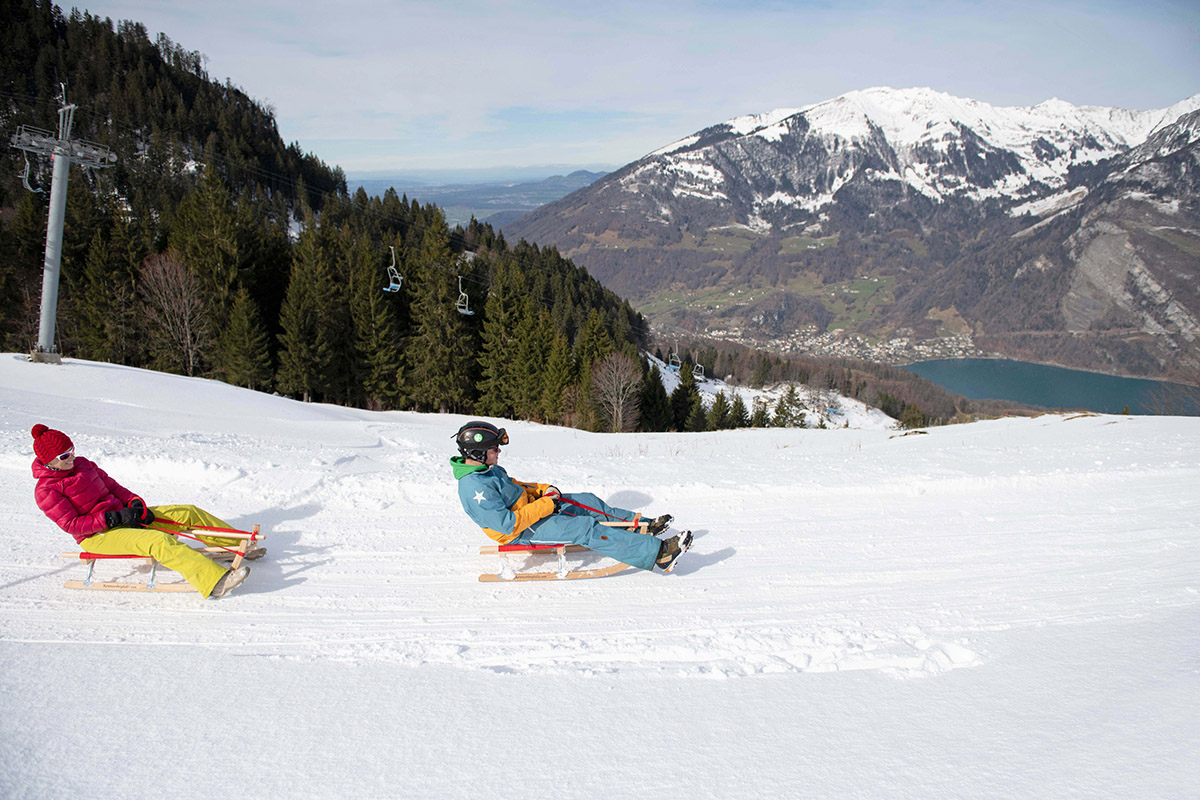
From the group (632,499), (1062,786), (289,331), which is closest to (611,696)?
(1062,786)

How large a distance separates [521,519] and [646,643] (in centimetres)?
181

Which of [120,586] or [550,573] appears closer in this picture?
[120,586]

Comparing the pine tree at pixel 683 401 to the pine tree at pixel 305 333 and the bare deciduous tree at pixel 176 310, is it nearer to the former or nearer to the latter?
the pine tree at pixel 305 333

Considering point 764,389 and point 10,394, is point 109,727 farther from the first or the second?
point 764,389

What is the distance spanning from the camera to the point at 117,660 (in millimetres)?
4086

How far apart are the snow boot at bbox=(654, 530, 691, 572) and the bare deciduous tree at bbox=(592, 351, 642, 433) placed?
120 ft

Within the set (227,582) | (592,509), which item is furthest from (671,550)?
(227,582)

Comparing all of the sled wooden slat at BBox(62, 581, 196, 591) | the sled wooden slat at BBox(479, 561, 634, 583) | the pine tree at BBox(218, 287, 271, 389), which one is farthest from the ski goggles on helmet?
the pine tree at BBox(218, 287, 271, 389)

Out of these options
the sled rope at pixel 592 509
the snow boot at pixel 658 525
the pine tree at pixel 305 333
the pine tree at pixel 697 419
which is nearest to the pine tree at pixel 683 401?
the pine tree at pixel 697 419

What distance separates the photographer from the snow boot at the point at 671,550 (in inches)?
230

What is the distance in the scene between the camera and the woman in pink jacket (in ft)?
17.1

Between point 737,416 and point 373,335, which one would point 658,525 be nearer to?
point 373,335

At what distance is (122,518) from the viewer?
5.36m

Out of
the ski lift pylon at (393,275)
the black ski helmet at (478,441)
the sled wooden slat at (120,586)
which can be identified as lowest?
the sled wooden slat at (120,586)
